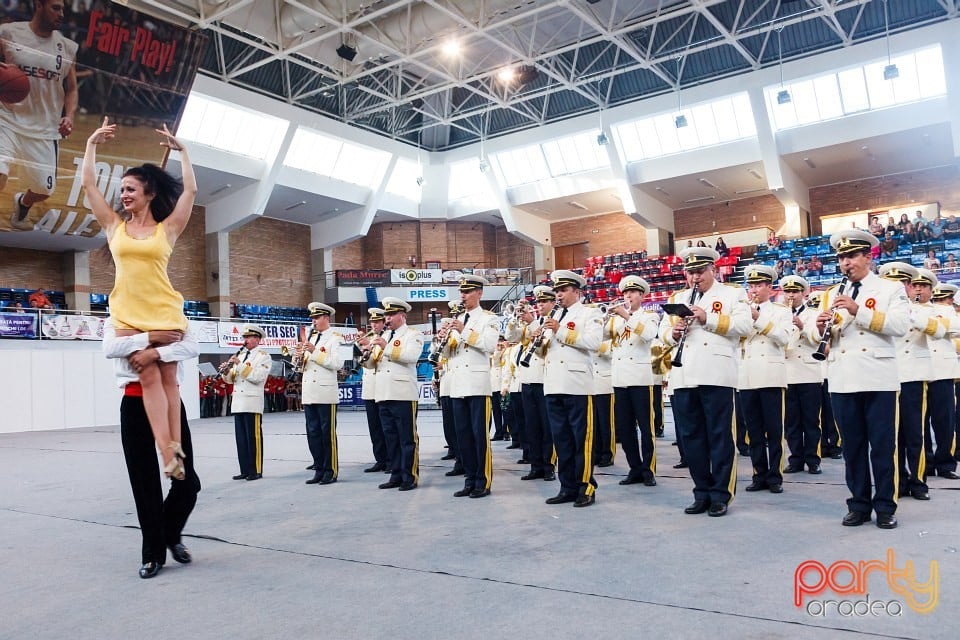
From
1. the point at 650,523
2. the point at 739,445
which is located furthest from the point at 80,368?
the point at 650,523

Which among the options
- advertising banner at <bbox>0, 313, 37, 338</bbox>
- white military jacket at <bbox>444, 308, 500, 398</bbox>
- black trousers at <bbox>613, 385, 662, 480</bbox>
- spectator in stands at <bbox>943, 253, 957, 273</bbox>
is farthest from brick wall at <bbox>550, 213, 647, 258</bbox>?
white military jacket at <bbox>444, 308, 500, 398</bbox>

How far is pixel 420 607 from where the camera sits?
3.19 meters

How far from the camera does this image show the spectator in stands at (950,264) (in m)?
19.6

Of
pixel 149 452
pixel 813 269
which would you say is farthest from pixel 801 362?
pixel 813 269

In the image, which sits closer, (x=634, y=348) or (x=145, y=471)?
(x=145, y=471)

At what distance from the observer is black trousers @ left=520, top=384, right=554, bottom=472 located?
7387 mm

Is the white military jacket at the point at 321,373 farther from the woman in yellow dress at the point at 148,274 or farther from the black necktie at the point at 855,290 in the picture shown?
Result: the black necktie at the point at 855,290

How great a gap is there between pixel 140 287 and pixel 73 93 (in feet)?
54.8

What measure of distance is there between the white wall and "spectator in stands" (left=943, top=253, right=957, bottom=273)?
75.9 ft

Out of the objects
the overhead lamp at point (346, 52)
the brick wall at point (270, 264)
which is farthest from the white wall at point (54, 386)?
the overhead lamp at point (346, 52)

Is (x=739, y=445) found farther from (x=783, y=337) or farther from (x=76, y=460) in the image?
(x=76, y=460)

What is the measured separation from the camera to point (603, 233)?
3316cm

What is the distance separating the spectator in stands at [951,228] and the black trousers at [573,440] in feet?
68.1

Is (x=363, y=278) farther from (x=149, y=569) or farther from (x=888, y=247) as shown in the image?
(x=149, y=569)
